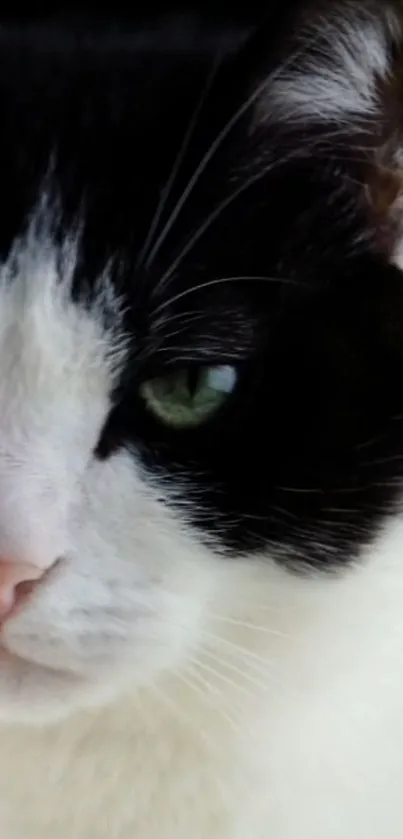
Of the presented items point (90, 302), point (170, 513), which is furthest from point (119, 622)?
point (90, 302)

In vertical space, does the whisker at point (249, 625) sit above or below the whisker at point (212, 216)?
below

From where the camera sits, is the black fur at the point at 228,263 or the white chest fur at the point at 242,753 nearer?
the black fur at the point at 228,263

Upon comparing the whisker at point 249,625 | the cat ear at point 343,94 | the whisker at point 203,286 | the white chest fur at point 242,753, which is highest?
the cat ear at point 343,94

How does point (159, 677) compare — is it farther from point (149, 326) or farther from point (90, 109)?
point (90, 109)

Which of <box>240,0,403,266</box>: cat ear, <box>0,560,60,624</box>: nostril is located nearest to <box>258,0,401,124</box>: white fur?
<box>240,0,403,266</box>: cat ear

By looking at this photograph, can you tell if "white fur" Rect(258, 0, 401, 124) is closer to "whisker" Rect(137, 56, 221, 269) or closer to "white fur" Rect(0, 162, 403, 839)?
"whisker" Rect(137, 56, 221, 269)

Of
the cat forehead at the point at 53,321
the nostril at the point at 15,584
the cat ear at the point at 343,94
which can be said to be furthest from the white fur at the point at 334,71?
the nostril at the point at 15,584

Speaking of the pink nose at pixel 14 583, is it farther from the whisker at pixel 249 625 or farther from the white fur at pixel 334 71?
the white fur at pixel 334 71

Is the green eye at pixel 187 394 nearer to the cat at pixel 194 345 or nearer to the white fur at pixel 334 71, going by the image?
the cat at pixel 194 345
